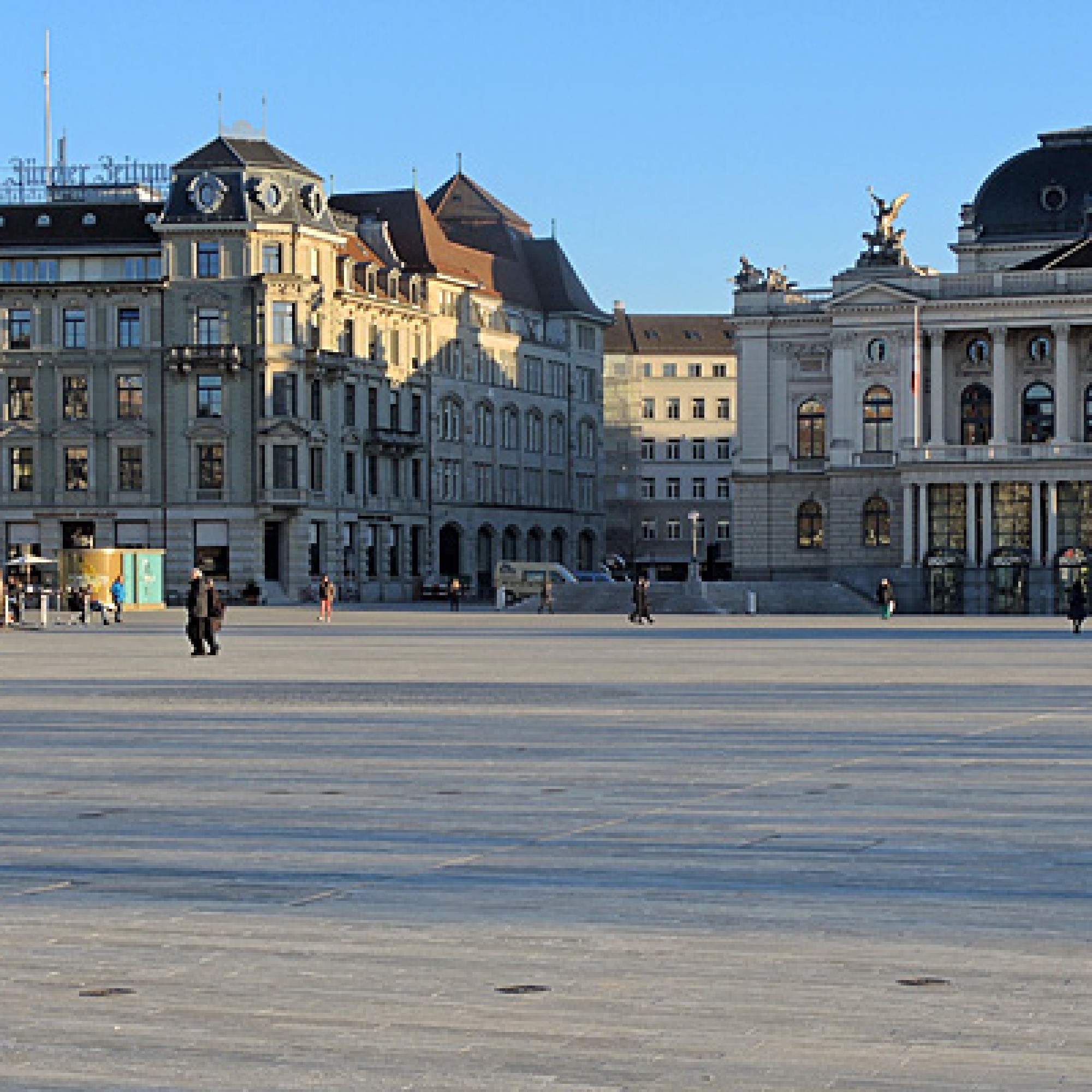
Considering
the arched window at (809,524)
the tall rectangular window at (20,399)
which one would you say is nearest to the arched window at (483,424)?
the arched window at (809,524)

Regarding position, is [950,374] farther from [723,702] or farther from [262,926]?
[262,926]

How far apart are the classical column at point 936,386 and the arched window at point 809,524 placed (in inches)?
307

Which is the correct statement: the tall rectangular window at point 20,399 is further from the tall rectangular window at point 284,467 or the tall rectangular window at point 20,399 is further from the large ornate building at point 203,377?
the tall rectangular window at point 284,467

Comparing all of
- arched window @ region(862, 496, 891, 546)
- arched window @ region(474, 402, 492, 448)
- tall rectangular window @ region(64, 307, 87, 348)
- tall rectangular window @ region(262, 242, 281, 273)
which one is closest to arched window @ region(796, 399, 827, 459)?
arched window @ region(862, 496, 891, 546)

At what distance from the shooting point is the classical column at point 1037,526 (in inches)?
4508

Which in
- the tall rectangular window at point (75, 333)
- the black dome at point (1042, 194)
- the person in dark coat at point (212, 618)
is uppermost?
the black dome at point (1042, 194)

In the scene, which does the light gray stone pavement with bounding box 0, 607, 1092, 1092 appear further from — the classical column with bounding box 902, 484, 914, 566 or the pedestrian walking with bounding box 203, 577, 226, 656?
the classical column with bounding box 902, 484, 914, 566

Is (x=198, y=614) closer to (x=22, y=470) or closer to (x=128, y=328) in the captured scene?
(x=128, y=328)

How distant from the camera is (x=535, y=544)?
146 metres

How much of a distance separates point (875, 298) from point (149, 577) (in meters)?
38.8

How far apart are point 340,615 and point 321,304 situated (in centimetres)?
2788

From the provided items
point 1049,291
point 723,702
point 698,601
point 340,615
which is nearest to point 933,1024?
point 723,702

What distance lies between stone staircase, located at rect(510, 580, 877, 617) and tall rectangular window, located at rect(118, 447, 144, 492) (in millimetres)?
21459

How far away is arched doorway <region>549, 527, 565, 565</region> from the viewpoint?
486ft
